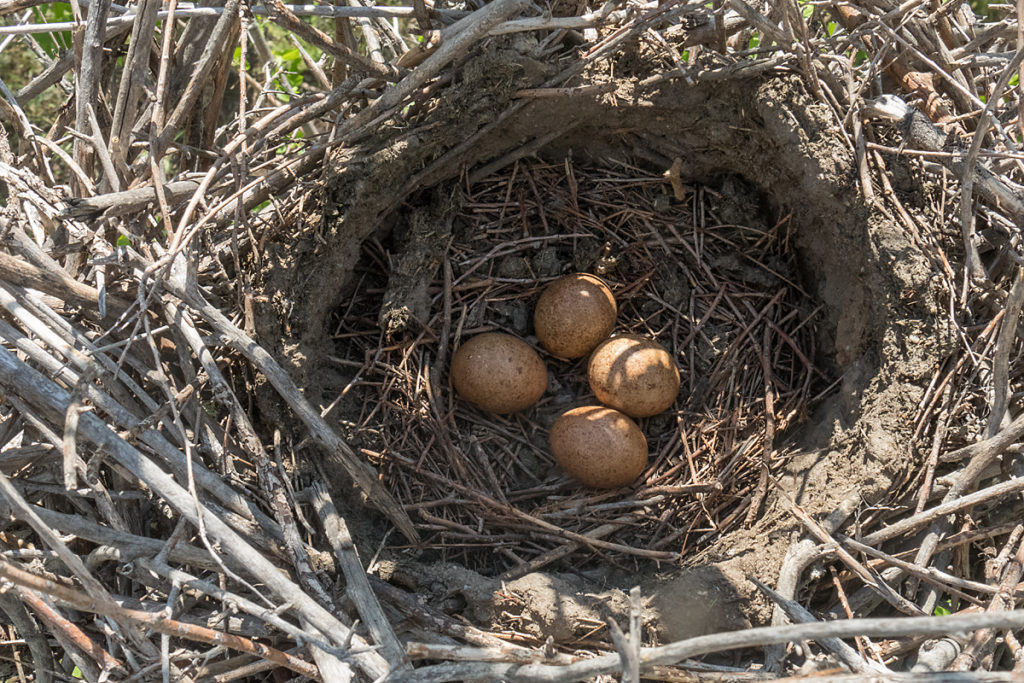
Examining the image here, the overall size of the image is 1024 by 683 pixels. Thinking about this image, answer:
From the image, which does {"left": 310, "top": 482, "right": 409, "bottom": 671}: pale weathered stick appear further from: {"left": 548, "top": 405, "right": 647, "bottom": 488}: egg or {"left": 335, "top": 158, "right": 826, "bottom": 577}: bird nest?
{"left": 548, "top": 405, "right": 647, "bottom": 488}: egg

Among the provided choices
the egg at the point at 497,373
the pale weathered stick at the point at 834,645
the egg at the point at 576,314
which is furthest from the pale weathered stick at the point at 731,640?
the egg at the point at 576,314

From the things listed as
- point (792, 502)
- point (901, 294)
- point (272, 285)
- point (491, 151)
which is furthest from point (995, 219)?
point (272, 285)

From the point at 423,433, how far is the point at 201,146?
4.50ft

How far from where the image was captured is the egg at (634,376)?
294 cm

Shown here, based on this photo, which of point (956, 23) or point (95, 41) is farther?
point (956, 23)

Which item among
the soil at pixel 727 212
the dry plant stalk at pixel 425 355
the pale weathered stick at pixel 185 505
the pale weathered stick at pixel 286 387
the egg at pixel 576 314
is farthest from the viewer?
the egg at pixel 576 314

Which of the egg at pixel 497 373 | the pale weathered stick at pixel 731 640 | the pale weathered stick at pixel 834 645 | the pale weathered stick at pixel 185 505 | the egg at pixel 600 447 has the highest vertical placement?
the pale weathered stick at pixel 185 505

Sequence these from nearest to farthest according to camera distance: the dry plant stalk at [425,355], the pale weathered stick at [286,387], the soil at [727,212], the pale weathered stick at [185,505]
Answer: the pale weathered stick at [185,505] → the dry plant stalk at [425,355] → the pale weathered stick at [286,387] → the soil at [727,212]

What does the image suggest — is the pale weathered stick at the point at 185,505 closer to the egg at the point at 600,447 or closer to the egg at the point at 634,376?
the egg at the point at 600,447

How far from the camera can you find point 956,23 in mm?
2760

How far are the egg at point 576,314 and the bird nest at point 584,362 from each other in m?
0.14

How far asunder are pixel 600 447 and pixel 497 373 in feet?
1.53

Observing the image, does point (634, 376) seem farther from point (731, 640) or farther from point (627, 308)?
point (731, 640)

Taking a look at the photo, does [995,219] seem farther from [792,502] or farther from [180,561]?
[180,561]
